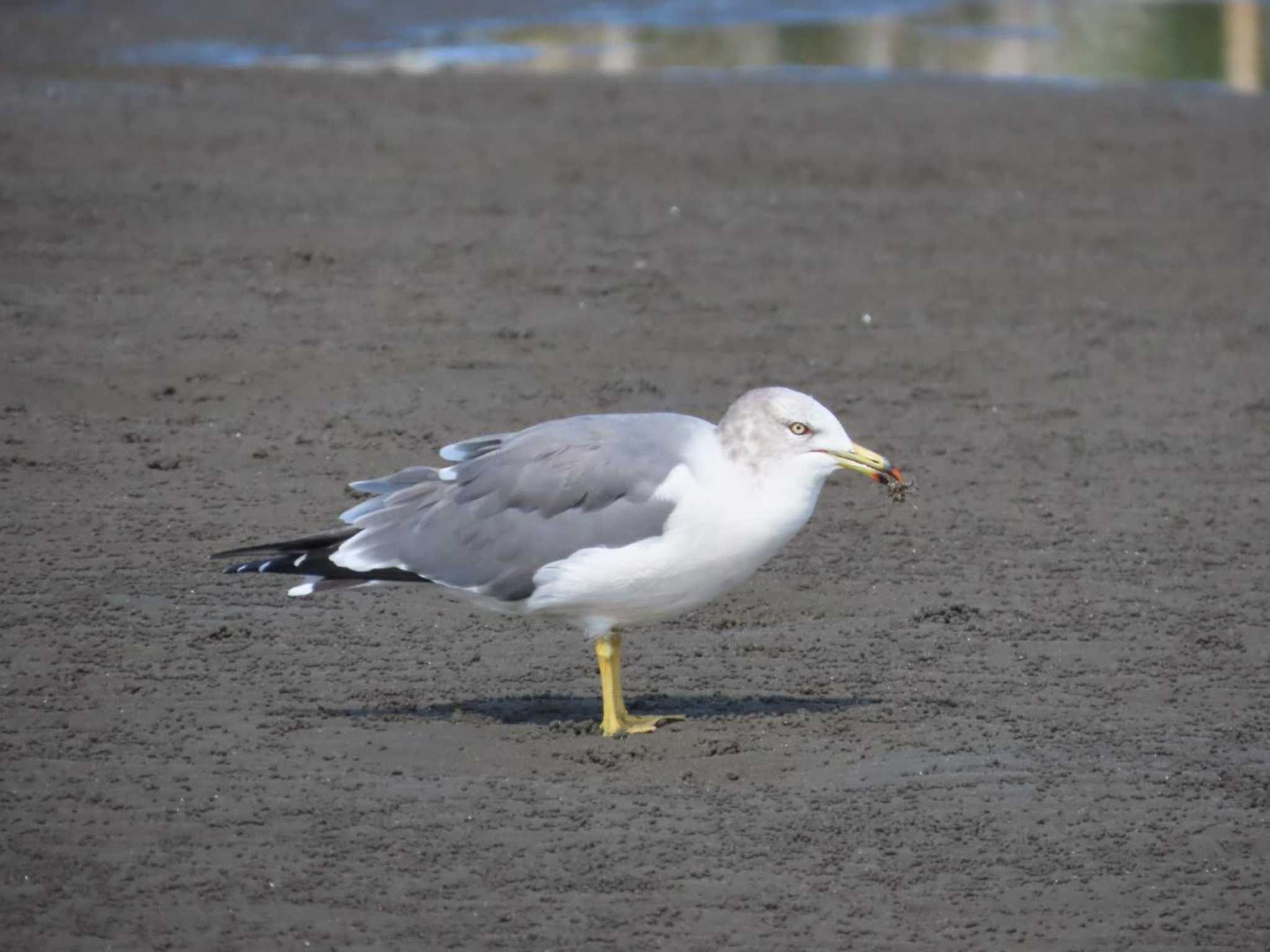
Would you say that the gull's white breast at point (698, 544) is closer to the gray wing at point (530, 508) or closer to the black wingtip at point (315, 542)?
the gray wing at point (530, 508)

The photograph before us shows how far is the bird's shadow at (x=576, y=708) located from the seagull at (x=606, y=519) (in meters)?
0.19

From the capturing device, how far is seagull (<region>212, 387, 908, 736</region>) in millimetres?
5895

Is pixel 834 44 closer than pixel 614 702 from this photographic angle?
No

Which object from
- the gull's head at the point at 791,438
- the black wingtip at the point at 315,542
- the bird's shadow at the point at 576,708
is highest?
A: the gull's head at the point at 791,438

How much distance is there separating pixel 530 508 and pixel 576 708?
0.73 m

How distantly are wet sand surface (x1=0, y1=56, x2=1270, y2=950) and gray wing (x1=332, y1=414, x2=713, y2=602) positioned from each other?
515mm

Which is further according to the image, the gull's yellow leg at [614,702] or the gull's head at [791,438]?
the gull's yellow leg at [614,702]

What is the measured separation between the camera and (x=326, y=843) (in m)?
5.38

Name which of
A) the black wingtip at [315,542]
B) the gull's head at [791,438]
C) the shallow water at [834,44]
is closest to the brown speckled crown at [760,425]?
the gull's head at [791,438]

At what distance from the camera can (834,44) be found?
65.8ft

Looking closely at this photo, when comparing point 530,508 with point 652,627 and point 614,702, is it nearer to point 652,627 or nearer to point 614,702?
point 614,702

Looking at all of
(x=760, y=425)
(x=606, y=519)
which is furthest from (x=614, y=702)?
(x=760, y=425)

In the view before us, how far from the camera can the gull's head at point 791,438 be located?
19.3ft

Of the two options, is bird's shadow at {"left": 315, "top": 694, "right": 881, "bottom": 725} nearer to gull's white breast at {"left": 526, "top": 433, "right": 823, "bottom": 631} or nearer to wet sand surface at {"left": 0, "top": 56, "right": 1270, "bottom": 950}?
wet sand surface at {"left": 0, "top": 56, "right": 1270, "bottom": 950}
